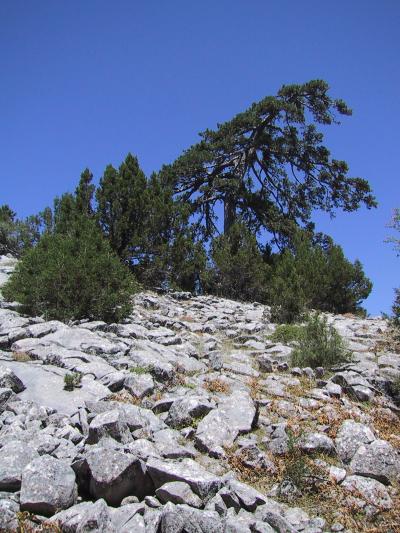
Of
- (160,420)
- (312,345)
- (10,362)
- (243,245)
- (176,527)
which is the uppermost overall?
(243,245)

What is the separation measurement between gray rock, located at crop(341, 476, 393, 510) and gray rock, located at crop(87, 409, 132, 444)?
2017mm

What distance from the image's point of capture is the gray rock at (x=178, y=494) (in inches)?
137

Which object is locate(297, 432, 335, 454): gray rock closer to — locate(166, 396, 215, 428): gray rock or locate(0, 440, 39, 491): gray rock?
locate(166, 396, 215, 428): gray rock

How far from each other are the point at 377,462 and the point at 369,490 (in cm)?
37

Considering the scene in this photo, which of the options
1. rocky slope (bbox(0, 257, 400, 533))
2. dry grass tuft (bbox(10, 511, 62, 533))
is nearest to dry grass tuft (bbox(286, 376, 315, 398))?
rocky slope (bbox(0, 257, 400, 533))

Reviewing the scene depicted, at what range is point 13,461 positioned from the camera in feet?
11.9

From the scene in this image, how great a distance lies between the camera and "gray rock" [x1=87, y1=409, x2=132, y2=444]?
13.8 feet

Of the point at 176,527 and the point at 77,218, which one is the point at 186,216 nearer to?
the point at 77,218

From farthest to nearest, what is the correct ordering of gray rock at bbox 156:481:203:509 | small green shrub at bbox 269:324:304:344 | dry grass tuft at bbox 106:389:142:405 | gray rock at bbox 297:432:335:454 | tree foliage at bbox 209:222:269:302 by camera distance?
1. tree foliage at bbox 209:222:269:302
2. small green shrub at bbox 269:324:304:344
3. dry grass tuft at bbox 106:389:142:405
4. gray rock at bbox 297:432:335:454
5. gray rock at bbox 156:481:203:509

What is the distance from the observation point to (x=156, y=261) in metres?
17.2

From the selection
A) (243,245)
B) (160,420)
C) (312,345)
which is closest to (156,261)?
(243,245)

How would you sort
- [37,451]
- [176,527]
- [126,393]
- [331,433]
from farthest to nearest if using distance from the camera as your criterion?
[126,393]
[331,433]
[37,451]
[176,527]

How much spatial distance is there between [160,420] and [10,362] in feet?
8.53

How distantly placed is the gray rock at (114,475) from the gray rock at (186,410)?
3.93ft
